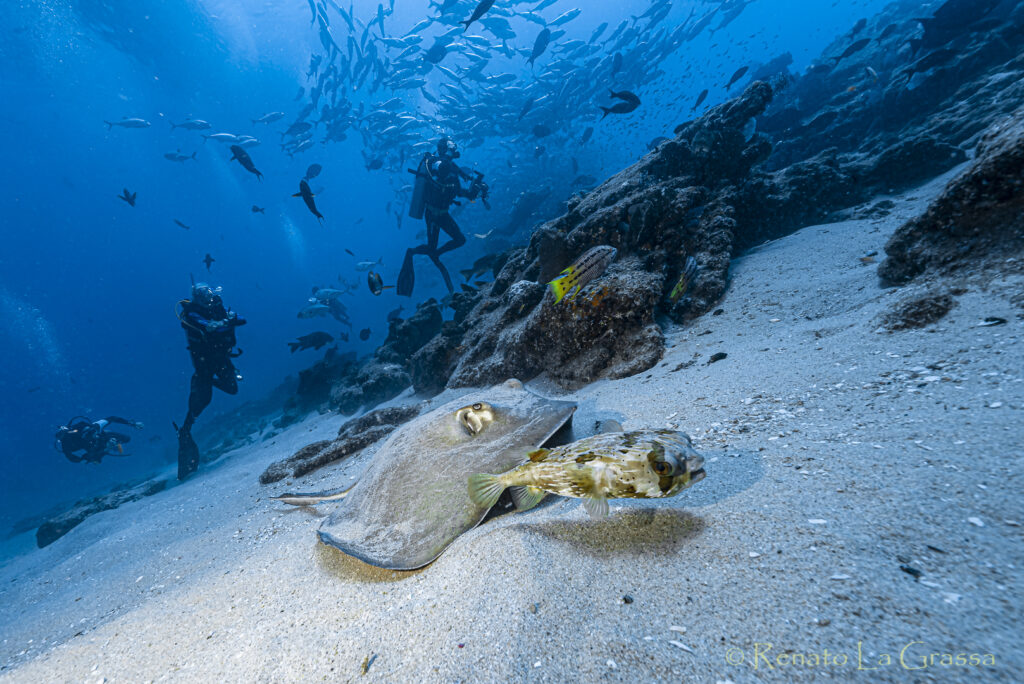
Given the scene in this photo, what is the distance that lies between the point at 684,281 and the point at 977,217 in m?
2.45

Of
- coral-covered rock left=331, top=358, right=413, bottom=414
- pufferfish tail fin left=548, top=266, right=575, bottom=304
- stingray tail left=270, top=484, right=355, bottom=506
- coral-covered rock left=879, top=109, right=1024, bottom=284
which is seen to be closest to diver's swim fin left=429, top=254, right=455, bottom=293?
coral-covered rock left=331, top=358, right=413, bottom=414

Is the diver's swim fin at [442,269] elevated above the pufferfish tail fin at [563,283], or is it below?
above

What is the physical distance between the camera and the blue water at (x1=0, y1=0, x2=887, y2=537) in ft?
123

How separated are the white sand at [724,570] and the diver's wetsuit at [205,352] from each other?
7913 millimetres

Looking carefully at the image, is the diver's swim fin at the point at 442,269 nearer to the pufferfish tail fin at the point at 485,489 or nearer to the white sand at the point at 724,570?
the white sand at the point at 724,570

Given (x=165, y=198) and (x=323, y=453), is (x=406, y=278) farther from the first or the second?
(x=165, y=198)

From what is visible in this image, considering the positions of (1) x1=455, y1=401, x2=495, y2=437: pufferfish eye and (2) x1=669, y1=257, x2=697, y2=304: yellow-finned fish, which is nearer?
(1) x1=455, y1=401, x2=495, y2=437: pufferfish eye

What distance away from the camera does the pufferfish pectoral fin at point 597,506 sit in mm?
1597

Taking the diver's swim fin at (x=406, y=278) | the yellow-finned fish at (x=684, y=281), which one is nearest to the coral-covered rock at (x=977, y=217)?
the yellow-finned fish at (x=684, y=281)

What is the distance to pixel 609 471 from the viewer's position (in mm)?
1541

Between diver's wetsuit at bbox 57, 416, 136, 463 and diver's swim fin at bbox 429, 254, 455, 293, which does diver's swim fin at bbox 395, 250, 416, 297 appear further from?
diver's wetsuit at bbox 57, 416, 136, 463

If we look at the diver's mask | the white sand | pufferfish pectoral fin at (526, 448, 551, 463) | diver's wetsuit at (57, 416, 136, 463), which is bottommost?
the white sand

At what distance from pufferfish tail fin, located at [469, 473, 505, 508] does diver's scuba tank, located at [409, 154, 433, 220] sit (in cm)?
1278

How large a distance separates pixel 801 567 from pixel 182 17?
224 feet
